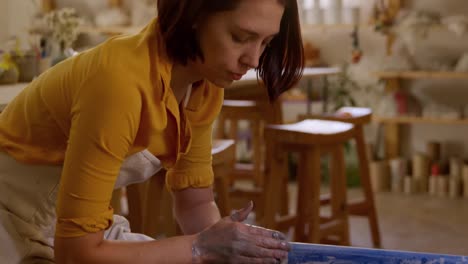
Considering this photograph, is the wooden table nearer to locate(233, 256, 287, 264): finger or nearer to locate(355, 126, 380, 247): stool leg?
locate(233, 256, 287, 264): finger

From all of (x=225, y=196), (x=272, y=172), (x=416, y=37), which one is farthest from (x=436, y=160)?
(x=225, y=196)

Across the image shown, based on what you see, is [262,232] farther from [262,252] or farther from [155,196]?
[155,196]

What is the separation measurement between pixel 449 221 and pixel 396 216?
29 cm

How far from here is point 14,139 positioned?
46.6 inches

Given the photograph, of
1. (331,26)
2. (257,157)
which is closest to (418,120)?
(331,26)

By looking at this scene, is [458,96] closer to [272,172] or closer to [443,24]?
[443,24]

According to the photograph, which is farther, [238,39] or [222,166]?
[222,166]

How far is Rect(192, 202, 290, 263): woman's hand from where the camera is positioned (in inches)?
44.2

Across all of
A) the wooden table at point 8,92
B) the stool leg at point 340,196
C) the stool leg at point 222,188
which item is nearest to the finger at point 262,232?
the wooden table at point 8,92

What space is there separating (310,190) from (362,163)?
1.93 feet

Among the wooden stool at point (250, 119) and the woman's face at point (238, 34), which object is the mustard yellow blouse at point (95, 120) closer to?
the woman's face at point (238, 34)

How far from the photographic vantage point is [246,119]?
3748mm

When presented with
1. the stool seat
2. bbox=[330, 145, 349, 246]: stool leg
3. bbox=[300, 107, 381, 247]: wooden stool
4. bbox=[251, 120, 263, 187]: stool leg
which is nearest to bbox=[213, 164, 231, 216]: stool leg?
the stool seat

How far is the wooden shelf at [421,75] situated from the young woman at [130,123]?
140 inches
